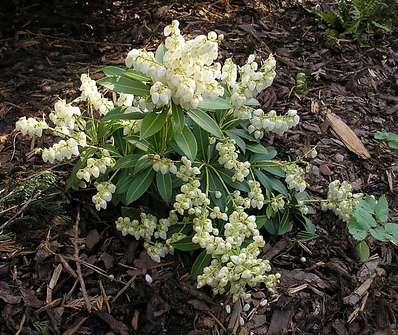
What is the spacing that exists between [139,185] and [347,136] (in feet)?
4.71

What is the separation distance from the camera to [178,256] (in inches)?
108

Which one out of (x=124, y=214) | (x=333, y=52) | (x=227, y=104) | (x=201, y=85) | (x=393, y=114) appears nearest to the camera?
(x=201, y=85)

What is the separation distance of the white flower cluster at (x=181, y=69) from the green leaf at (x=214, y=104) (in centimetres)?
14

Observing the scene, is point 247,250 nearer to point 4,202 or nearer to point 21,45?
point 4,202

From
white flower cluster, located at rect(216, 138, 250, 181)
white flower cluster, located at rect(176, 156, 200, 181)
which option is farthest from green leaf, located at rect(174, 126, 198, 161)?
white flower cluster, located at rect(216, 138, 250, 181)

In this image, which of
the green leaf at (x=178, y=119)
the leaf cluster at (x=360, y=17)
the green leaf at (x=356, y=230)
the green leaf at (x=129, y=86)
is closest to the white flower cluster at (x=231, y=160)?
the green leaf at (x=178, y=119)

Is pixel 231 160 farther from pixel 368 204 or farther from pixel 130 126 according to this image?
pixel 368 204

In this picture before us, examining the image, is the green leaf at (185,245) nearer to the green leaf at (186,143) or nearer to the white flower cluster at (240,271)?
the white flower cluster at (240,271)

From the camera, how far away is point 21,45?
3.97 meters

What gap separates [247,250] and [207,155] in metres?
0.56

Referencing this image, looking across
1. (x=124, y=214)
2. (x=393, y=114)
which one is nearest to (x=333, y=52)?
(x=393, y=114)

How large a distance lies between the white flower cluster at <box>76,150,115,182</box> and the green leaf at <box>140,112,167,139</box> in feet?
0.95

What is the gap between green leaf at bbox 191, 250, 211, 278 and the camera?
2586mm

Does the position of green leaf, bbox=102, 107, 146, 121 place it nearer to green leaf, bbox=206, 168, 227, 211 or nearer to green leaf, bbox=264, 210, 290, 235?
green leaf, bbox=206, 168, 227, 211
